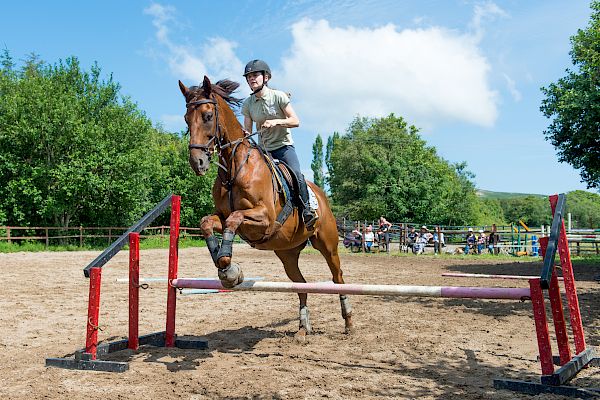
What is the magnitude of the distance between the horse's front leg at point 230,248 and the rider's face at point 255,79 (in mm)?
1678

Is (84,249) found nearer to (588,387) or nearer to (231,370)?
(231,370)

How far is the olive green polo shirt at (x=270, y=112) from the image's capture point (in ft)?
20.5

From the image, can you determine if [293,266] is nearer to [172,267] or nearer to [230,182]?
[172,267]

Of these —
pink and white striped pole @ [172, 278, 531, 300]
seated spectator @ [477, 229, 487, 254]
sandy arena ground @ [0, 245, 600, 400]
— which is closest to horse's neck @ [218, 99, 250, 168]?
pink and white striped pole @ [172, 278, 531, 300]

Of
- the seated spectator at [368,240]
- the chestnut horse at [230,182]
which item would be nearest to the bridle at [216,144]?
the chestnut horse at [230,182]

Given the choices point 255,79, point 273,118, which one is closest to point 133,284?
point 273,118

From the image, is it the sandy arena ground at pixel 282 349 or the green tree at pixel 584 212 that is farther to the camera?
the green tree at pixel 584 212

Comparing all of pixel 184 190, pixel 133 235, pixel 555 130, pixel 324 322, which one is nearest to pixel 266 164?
pixel 133 235

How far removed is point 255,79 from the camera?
6008 millimetres

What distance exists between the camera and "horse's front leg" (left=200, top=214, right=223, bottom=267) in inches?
198

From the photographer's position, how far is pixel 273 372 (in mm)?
5000

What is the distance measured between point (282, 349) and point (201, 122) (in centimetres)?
291

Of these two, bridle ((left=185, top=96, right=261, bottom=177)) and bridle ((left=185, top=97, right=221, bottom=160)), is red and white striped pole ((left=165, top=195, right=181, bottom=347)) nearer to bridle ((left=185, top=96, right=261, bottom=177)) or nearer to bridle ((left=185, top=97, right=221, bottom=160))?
bridle ((left=185, top=96, right=261, bottom=177))

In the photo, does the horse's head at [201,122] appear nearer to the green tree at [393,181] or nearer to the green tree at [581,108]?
the green tree at [581,108]
